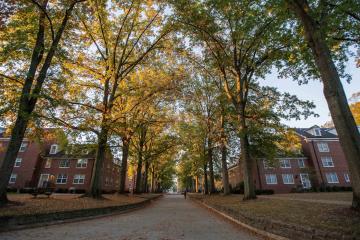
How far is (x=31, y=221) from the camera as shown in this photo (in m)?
7.63

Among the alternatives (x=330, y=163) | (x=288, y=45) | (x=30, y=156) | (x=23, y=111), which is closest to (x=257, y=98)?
(x=288, y=45)

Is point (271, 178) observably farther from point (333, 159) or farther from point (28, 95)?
point (28, 95)

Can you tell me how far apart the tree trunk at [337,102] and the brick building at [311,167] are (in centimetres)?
3606

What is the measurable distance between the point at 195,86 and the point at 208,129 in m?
5.56

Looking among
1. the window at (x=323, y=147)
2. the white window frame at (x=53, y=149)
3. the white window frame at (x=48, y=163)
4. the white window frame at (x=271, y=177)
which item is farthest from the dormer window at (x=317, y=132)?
the white window frame at (x=48, y=163)

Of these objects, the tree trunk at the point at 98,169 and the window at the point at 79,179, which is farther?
the window at the point at 79,179

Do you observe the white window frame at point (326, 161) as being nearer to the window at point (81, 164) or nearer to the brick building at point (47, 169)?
the brick building at point (47, 169)

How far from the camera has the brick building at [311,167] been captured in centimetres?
4003

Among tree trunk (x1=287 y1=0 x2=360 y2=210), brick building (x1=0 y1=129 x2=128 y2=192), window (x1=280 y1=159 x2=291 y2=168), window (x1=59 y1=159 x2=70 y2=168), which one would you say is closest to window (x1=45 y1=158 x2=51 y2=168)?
brick building (x1=0 y1=129 x2=128 y2=192)

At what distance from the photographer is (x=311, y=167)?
39.8m

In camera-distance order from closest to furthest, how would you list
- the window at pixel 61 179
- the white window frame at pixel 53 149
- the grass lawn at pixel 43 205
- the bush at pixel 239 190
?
the grass lawn at pixel 43 205 → the bush at pixel 239 190 → the window at pixel 61 179 → the white window frame at pixel 53 149

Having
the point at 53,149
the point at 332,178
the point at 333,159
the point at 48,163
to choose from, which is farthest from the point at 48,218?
the point at 333,159

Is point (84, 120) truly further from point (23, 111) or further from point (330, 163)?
point (330, 163)

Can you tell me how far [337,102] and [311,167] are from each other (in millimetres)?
38950
